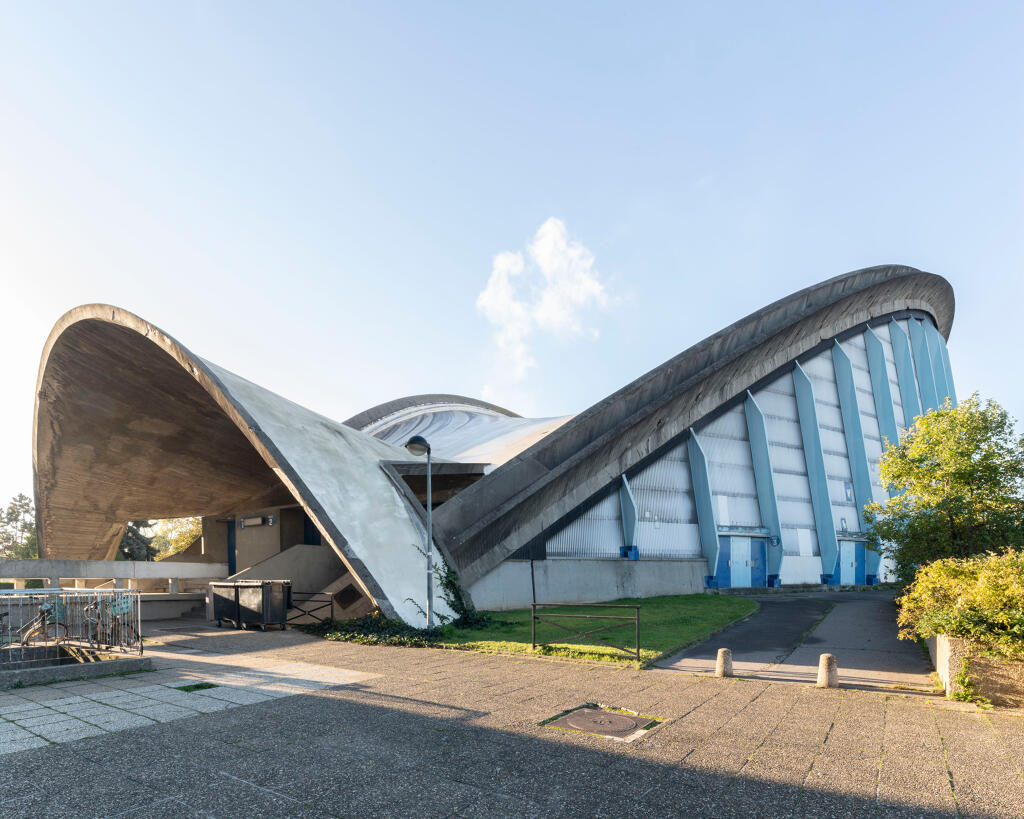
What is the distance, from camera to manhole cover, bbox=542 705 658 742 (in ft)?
22.8

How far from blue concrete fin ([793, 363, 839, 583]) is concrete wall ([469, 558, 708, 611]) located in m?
9.22

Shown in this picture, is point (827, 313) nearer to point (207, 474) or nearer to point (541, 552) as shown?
point (541, 552)

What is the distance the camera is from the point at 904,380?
39.0 metres

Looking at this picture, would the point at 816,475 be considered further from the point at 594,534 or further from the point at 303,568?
the point at 303,568

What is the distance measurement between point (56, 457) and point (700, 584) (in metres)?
28.0

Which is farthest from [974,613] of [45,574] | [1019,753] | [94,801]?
[45,574]

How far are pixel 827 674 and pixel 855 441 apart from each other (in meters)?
27.6

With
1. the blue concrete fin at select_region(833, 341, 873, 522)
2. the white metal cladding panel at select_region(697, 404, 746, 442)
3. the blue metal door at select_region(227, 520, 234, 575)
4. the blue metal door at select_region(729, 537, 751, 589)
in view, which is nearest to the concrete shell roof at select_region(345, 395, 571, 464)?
the white metal cladding panel at select_region(697, 404, 746, 442)

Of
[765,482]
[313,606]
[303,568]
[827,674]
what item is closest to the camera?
[827,674]

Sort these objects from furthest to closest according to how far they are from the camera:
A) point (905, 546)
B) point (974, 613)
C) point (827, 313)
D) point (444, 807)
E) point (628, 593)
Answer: point (827, 313) < point (628, 593) < point (905, 546) < point (974, 613) < point (444, 807)

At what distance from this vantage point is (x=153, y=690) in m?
9.55

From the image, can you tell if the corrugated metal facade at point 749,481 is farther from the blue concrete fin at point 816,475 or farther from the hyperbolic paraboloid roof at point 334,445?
the hyperbolic paraboloid roof at point 334,445

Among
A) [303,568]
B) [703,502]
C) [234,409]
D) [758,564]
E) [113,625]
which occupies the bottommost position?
[758,564]

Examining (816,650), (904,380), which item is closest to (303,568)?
(816,650)
